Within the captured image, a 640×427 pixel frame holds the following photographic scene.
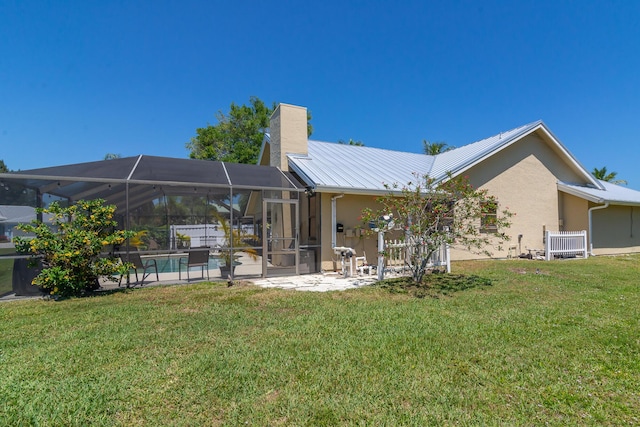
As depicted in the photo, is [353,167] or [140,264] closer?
[140,264]

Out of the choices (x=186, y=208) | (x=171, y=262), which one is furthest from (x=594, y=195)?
(x=171, y=262)

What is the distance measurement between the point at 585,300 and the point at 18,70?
2190 centimetres

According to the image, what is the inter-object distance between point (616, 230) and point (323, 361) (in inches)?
771

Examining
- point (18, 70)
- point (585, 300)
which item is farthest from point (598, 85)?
point (18, 70)

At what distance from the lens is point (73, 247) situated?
6.93 m

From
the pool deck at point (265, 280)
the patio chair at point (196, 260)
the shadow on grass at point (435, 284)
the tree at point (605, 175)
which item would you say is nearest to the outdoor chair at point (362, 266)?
the pool deck at point (265, 280)

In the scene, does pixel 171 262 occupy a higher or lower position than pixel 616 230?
lower

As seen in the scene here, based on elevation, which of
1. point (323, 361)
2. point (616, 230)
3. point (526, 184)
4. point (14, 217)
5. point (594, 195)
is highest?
point (526, 184)

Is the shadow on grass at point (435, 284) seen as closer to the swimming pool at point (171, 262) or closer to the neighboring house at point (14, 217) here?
the swimming pool at point (171, 262)

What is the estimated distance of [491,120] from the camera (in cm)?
2402

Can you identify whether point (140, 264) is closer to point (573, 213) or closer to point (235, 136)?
point (573, 213)

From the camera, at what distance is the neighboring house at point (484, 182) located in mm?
10422

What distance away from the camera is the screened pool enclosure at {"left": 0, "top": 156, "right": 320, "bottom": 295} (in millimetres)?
7617

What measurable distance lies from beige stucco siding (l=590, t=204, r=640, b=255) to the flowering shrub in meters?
19.9
